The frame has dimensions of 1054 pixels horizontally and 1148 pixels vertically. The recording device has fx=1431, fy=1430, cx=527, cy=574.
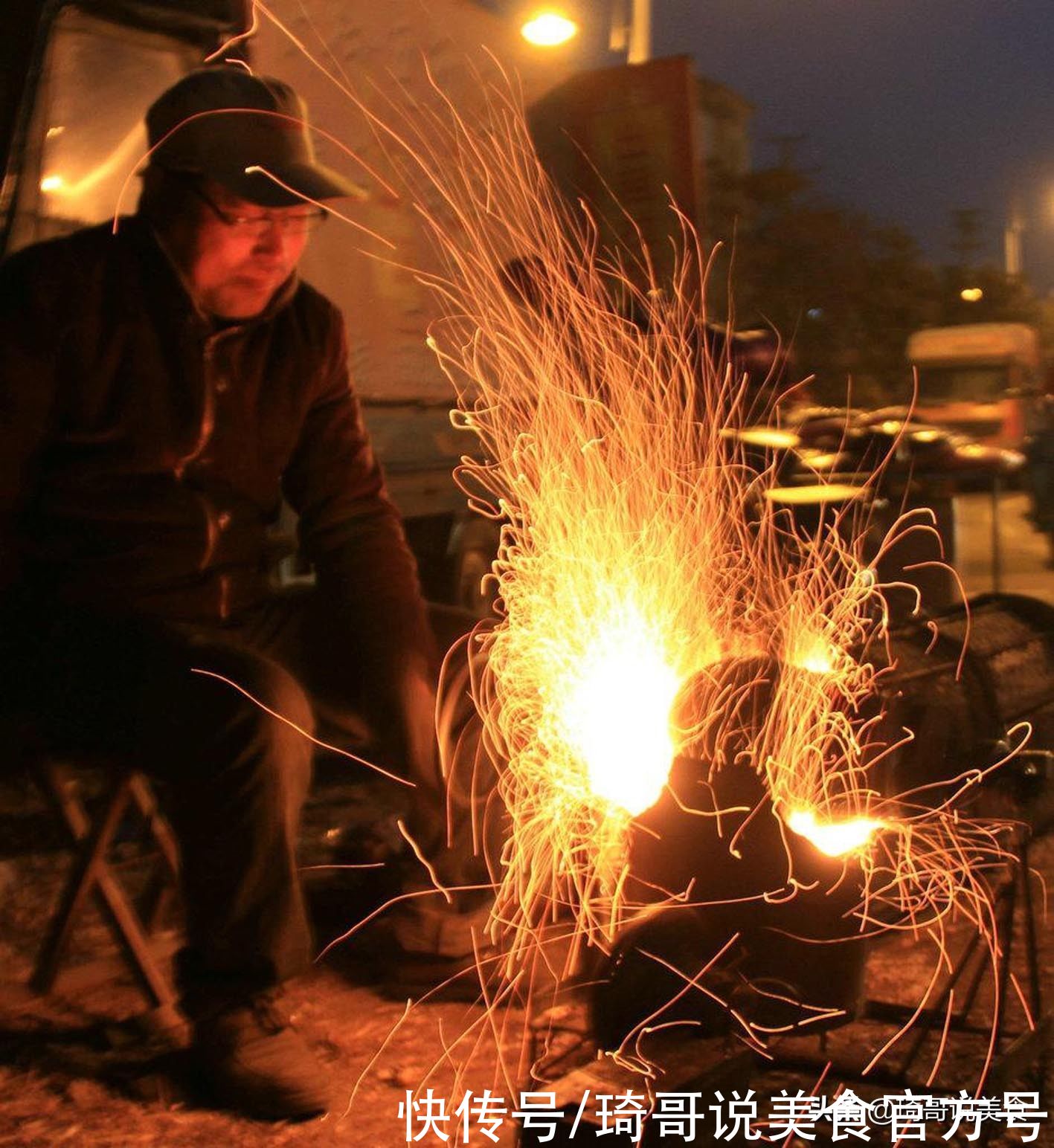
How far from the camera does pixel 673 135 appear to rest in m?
7.99

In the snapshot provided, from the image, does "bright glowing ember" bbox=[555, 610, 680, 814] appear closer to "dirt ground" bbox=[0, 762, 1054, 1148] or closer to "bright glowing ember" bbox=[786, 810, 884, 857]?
"bright glowing ember" bbox=[786, 810, 884, 857]

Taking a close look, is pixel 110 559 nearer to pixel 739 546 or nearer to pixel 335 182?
pixel 335 182

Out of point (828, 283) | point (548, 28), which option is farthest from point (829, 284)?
point (548, 28)

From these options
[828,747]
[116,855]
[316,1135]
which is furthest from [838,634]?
[116,855]

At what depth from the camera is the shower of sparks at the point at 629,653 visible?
3203 mm

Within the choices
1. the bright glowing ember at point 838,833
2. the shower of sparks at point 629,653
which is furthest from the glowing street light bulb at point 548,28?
the bright glowing ember at point 838,833

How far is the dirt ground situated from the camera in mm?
2908

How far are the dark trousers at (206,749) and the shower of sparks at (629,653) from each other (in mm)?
598

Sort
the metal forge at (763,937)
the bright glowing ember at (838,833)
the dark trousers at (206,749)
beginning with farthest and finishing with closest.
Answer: the bright glowing ember at (838,833)
the dark trousers at (206,749)
the metal forge at (763,937)

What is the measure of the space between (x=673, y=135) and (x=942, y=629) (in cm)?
471

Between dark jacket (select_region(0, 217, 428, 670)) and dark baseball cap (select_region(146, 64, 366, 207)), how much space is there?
0.71 ft

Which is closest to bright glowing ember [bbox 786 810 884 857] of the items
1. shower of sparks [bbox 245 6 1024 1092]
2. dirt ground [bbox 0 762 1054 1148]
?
shower of sparks [bbox 245 6 1024 1092]

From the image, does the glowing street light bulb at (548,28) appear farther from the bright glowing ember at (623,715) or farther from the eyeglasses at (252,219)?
the bright glowing ember at (623,715)

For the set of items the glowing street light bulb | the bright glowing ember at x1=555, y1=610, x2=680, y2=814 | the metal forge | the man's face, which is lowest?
the metal forge
